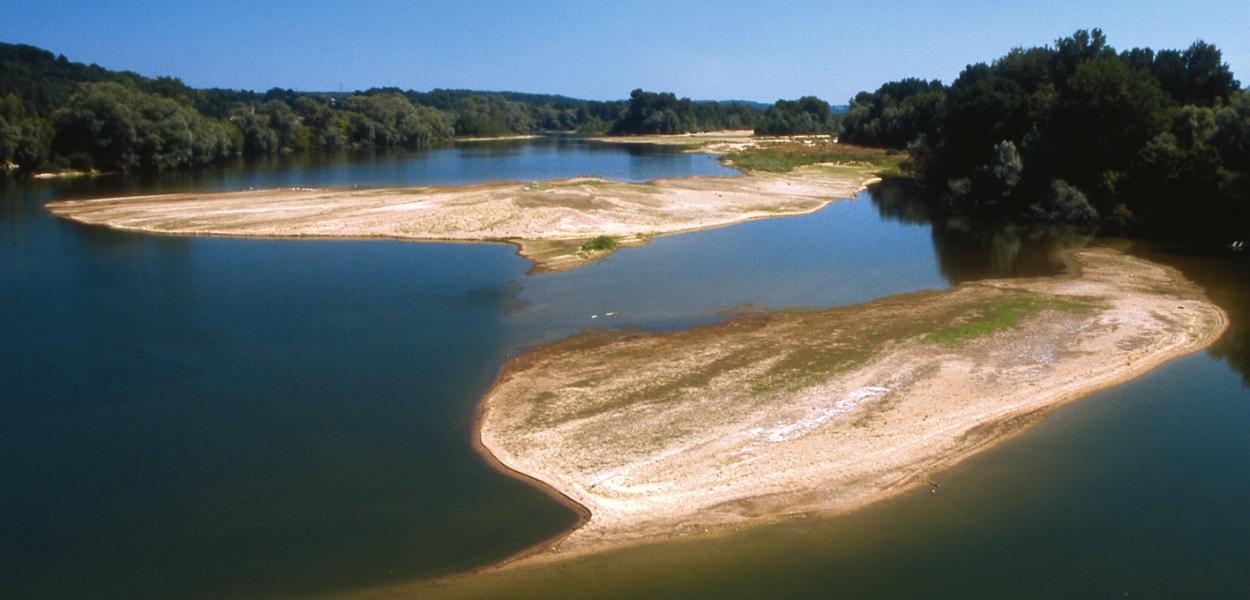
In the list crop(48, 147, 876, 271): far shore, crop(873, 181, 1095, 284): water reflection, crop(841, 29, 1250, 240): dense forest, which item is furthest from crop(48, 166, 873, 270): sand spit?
crop(841, 29, 1250, 240): dense forest

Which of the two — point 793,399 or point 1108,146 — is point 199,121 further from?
point 793,399

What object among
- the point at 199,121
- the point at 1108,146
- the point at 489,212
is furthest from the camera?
the point at 199,121

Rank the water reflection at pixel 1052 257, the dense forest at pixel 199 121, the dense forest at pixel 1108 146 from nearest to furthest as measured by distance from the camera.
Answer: the water reflection at pixel 1052 257
the dense forest at pixel 1108 146
the dense forest at pixel 199 121

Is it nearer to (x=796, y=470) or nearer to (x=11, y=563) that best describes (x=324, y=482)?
(x=11, y=563)

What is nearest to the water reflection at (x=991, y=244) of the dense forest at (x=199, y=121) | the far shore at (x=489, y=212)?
the far shore at (x=489, y=212)

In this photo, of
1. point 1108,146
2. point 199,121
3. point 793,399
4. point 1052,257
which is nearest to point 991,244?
point 1052,257

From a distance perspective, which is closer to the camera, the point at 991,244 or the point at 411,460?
the point at 411,460

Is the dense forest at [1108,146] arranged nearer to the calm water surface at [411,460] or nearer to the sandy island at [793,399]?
the calm water surface at [411,460]
